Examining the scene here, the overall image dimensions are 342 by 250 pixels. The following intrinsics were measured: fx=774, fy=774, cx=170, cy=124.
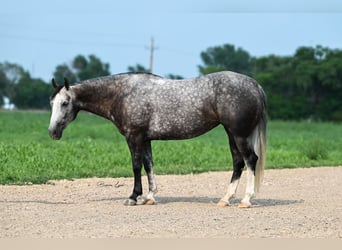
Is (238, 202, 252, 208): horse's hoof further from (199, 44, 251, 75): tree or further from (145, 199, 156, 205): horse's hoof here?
(199, 44, 251, 75): tree

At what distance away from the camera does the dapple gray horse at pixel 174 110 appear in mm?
10914

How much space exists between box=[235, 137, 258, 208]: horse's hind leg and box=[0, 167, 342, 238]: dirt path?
163mm

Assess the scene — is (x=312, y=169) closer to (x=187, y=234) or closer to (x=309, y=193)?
(x=309, y=193)

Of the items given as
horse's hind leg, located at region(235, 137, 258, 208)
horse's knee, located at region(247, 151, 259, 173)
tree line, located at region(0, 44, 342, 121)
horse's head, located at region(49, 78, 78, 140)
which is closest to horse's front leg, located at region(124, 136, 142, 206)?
horse's head, located at region(49, 78, 78, 140)

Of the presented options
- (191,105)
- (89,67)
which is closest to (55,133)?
(191,105)

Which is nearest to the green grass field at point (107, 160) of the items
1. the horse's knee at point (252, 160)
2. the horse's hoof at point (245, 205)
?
the horse's hoof at point (245, 205)

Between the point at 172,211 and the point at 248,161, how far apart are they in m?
1.37

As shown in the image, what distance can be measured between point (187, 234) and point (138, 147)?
3149 millimetres

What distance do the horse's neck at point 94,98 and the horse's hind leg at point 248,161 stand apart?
2058mm

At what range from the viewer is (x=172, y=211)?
1044 centimetres

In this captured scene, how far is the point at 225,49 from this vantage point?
97.9 metres

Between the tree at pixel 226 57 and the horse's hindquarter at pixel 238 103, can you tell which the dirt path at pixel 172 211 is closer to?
the horse's hindquarter at pixel 238 103

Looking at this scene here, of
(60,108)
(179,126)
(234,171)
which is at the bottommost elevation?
(234,171)

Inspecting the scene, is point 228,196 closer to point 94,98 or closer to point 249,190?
point 249,190
